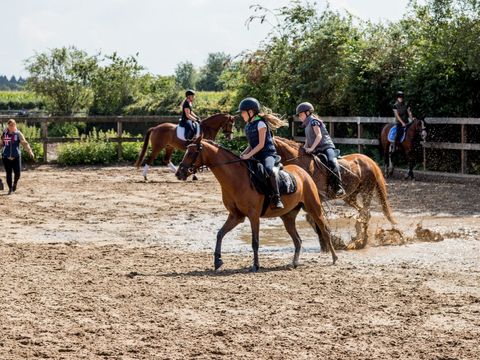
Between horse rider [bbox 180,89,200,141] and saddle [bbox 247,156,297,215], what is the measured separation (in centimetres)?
1294

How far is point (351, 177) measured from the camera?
1417cm

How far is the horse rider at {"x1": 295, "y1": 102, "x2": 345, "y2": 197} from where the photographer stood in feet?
43.9

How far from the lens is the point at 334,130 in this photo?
31344 mm

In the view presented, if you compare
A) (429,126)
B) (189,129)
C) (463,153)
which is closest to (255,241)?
(189,129)

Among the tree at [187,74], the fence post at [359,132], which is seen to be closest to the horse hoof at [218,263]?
the fence post at [359,132]

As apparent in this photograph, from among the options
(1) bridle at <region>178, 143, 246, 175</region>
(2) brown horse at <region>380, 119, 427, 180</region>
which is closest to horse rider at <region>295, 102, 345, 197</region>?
(1) bridle at <region>178, 143, 246, 175</region>

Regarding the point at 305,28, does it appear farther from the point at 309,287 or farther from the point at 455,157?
the point at 309,287

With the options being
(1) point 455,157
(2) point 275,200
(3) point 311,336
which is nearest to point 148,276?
(2) point 275,200

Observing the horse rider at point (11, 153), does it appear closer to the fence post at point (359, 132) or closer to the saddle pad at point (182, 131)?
the saddle pad at point (182, 131)

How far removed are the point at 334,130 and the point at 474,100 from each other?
696 centimetres

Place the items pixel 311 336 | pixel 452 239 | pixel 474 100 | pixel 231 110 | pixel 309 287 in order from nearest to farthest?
pixel 311 336 < pixel 309 287 < pixel 452 239 < pixel 474 100 < pixel 231 110

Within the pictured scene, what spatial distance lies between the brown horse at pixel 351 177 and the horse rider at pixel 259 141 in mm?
2239

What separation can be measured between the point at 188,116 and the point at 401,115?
587cm

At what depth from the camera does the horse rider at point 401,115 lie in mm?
24886
